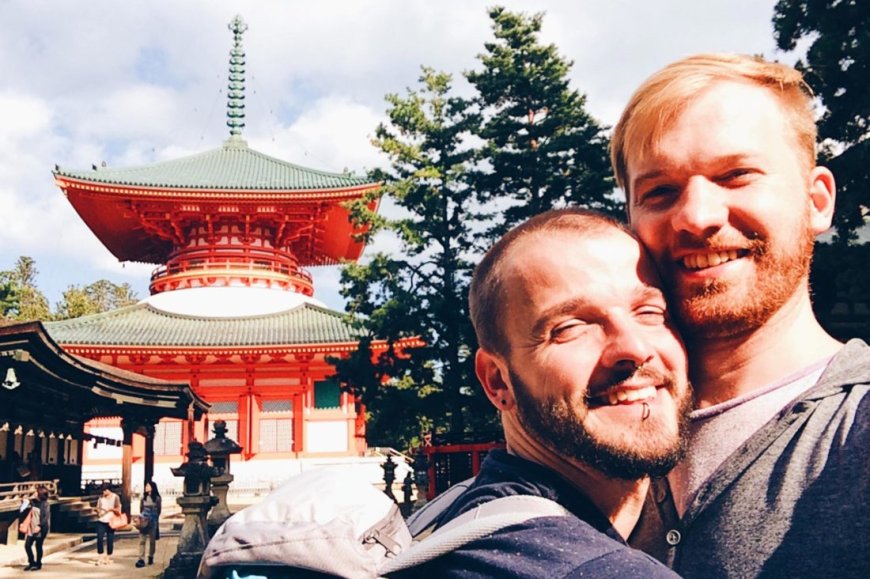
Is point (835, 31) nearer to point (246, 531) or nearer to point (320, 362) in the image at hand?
point (246, 531)

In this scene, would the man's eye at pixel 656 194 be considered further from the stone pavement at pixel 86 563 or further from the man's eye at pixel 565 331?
the stone pavement at pixel 86 563

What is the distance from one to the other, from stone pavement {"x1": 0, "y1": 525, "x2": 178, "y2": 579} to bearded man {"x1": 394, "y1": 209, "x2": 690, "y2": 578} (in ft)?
35.2

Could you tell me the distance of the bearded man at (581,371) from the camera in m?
1.37

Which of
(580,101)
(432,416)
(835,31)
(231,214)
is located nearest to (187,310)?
(231,214)

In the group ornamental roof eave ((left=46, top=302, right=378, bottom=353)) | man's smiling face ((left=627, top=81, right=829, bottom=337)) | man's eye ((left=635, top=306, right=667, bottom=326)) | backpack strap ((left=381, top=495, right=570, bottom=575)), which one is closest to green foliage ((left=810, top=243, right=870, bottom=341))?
man's smiling face ((left=627, top=81, right=829, bottom=337))

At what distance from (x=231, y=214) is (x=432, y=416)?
40.4 ft

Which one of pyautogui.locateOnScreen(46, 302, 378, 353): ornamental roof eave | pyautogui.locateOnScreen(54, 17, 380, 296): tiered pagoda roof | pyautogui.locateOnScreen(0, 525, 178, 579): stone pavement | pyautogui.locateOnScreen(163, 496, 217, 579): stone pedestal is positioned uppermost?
pyautogui.locateOnScreen(54, 17, 380, 296): tiered pagoda roof

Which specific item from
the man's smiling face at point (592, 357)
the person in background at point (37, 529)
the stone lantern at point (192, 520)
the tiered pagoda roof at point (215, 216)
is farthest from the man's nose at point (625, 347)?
the tiered pagoda roof at point (215, 216)

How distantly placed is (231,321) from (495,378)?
75.2 ft

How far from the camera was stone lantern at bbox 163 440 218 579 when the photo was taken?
9.52 meters

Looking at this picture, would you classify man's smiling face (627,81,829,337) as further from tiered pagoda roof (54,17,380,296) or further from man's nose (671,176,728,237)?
tiered pagoda roof (54,17,380,296)

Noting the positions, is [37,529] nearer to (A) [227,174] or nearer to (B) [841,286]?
(B) [841,286]

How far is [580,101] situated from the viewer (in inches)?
624

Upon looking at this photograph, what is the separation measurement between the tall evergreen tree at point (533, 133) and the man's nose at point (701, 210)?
12.9 meters
